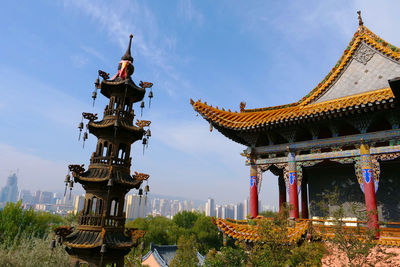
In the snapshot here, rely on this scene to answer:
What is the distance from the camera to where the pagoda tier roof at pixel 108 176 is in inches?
465

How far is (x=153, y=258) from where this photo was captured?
30.2 meters

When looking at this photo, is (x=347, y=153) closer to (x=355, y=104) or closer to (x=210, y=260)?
(x=355, y=104)

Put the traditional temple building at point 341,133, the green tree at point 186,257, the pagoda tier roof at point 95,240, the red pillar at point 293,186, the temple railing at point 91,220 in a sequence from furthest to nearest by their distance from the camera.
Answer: the green tree at point 186,257 < the temple railing at point 91,220 < the pagoda tier roof at point 95,240 < the red pillar at point 293,186 < the traditional temple building at point 341,133

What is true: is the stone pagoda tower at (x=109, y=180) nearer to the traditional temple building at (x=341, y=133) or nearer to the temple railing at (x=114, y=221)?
the temple railing at (x=114, y=221)

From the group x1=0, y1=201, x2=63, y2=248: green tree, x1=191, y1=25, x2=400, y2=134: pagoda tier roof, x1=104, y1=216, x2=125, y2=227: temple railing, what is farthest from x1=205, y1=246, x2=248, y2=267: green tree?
x1=0, y1=201, x2=63, y2=248: green tree

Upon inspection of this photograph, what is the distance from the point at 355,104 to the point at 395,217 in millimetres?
5657

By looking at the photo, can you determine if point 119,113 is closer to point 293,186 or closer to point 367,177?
Result: point 293,186

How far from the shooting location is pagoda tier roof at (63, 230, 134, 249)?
35.7 ft

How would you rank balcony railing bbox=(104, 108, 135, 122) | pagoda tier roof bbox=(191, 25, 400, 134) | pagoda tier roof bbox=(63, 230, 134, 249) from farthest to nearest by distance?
balcony railing bbox=(104, 108, 135, 122) < pagoda tier roof bbox=(63, 230, 134, 249) < pagoda tier roof bbox=(191, 25, 400, 134)

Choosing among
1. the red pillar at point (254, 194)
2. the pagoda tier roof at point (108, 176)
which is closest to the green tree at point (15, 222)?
the pagoda tier roof at point (108, 176)

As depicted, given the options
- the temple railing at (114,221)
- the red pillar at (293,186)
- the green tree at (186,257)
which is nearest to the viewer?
the red pillar at (293,186)

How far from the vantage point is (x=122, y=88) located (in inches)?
556

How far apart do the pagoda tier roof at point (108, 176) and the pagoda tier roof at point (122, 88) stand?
403cm

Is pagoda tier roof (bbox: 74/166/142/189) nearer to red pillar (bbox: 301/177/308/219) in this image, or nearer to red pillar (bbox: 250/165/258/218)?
red pillar (bbox: 250/165/258/218)
